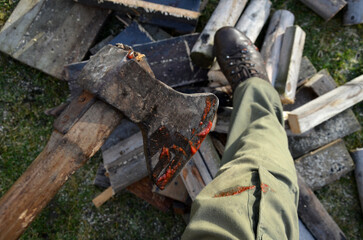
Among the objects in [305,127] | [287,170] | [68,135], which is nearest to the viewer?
[68,135]

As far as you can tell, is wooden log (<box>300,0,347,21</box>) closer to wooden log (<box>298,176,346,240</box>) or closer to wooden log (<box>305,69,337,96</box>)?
wooden log (<box>305,69,337,96</box>)

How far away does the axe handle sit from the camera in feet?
5.41

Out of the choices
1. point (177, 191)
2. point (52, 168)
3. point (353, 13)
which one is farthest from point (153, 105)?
point (353, 13)

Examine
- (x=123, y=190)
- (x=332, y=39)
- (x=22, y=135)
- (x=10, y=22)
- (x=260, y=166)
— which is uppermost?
(x=10, y=22)

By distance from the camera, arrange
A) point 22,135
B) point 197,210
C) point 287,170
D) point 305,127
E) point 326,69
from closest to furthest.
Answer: point 197,210
point 287,170
point 305,127
point 22,135
point 326,69

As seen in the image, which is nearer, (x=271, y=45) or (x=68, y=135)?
(x=68, y=135)

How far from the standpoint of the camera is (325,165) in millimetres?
3129

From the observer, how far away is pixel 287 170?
7.15 feet

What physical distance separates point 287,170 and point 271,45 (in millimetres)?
1549

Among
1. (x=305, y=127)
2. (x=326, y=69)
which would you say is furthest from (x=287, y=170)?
(x=326, y=69)

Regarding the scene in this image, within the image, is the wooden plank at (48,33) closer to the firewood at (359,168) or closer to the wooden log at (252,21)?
the wooden log at (252,21)

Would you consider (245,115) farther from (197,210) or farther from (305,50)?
(305,50)

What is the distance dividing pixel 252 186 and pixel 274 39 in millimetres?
1885

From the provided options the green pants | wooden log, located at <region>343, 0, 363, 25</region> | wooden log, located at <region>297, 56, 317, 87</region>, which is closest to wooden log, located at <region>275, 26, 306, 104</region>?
wooden log, located at <region>297, 56, 317, 87</region>
